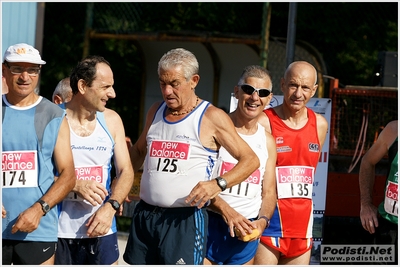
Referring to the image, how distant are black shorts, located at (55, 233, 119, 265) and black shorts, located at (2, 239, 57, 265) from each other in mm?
406

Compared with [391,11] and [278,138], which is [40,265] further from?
[391,11]

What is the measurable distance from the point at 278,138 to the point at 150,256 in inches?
61.7

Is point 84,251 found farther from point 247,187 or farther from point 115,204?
point 247,187

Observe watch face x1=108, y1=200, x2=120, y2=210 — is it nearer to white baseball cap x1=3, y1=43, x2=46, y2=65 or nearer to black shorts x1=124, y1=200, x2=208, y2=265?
black shorts x1=124, y1=200, x2=208, y2=265

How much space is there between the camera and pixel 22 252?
480 centimetres

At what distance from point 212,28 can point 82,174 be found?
1063 centimetres

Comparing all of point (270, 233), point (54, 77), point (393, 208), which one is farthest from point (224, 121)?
point (54, 77)

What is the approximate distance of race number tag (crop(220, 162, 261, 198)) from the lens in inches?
223

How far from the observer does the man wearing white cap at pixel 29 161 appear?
475 cm

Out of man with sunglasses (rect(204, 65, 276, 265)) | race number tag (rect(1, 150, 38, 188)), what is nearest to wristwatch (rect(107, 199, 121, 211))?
race number tag (rect(1, 150, 38, 188))

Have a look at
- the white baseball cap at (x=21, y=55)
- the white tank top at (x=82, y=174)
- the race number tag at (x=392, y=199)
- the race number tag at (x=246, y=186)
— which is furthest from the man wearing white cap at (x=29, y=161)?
the race number tag at (x=392, y=199)

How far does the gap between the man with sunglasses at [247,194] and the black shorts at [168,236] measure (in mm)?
283

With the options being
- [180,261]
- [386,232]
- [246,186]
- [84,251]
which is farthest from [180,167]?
[386,232]

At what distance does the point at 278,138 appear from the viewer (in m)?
6.15
